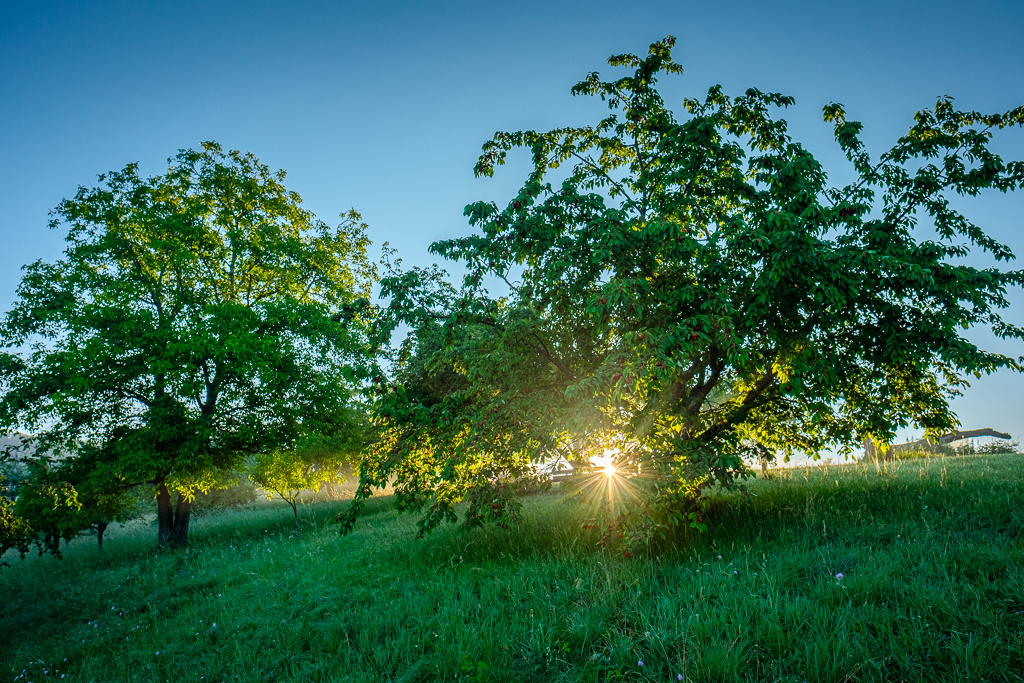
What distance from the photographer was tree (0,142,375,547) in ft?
44.2

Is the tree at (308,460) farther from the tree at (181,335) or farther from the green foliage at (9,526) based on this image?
the green foliage at (9,526)

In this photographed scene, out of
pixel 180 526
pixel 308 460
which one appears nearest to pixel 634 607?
pixel 308 460

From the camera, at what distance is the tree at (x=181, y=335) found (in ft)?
44.2

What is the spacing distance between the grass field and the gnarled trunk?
6294mm

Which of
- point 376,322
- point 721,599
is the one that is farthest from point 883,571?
point 376,322

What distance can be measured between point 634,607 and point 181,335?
15.0 m

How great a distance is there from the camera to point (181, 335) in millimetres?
13633

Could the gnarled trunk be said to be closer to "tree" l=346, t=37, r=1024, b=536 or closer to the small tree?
the small tree

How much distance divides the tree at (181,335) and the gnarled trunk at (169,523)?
6cm

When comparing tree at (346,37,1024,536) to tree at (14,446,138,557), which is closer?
tree at (346,37,1024,536)

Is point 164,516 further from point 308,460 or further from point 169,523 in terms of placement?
point 308,460

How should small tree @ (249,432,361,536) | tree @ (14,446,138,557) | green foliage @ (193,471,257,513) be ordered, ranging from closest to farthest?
tree @ (14,446,138,557), small tree @ (249,432,361,536), green foliage @ (193,471,257,513)

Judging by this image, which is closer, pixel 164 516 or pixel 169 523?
pixel 164 516

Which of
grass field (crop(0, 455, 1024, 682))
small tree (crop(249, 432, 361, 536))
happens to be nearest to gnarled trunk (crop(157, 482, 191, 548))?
small tree (crop(249, 432, 361, 536))
